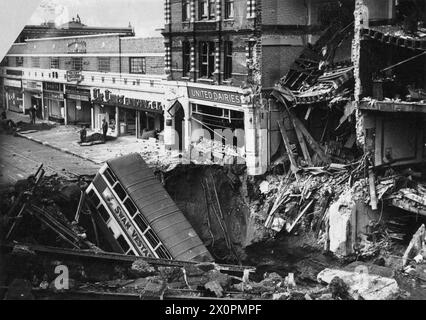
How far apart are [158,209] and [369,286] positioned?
5418 mm

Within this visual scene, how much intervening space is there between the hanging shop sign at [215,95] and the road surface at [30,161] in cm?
455

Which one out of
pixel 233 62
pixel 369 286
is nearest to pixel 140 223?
pixel 369 286

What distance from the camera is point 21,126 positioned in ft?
42.8

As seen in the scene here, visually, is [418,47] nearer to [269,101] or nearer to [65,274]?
[269,101]

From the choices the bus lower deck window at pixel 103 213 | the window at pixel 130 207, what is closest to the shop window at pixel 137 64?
the window at pixel 130 207

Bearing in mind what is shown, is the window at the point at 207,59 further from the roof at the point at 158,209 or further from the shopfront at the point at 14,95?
the shopfront at the point at 14,95

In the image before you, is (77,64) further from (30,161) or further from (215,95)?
(215,95)

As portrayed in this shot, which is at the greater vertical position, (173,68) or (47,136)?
(173,68)

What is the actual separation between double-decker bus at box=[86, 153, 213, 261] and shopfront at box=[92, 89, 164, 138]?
1146 mm

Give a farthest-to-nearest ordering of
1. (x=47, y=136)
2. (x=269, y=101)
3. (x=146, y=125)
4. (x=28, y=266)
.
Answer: (x=269, y=101)
(x=146, y=125)
(x=47, y=136)
(x=28, y=266)

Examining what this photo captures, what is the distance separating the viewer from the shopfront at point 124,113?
14.5 m

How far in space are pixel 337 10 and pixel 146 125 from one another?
6745 mm

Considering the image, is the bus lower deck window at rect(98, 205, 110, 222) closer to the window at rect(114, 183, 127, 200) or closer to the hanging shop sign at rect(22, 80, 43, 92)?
the window at rect(114, 183, 127, 200)

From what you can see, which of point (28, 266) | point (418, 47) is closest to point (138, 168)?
point (28, 266)
